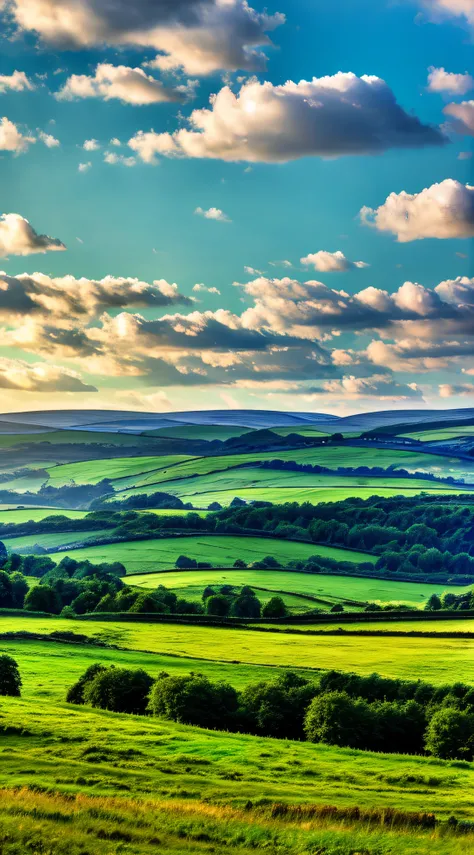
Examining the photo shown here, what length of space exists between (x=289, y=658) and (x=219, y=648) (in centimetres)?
1008

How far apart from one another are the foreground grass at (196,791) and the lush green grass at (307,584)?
101018 mm

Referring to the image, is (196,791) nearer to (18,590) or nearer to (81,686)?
(81,686)

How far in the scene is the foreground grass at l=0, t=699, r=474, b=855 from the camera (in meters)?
33.4

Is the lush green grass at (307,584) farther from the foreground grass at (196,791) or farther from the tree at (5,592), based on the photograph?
the foreground grass at (196,791)

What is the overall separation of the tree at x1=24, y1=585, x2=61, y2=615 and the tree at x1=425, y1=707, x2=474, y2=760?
89426 mm

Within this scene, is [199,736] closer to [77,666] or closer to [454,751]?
[454,751]

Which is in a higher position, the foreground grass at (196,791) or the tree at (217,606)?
the foreground grass at (196,791)

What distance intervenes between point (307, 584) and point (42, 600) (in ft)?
169

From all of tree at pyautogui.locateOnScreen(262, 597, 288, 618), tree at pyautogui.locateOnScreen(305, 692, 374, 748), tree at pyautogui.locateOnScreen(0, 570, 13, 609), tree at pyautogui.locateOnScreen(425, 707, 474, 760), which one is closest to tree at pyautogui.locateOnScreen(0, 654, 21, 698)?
tree at pyautogui.locateOnScreen(305, 692, 374, 748)

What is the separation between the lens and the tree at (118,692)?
7331cm

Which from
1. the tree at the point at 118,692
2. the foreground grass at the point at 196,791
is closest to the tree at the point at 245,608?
the tree at the point at 118,692

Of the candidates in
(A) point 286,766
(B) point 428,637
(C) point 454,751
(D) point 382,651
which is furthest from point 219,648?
(A) point 286,766

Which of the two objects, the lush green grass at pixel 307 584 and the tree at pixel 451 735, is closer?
the tree at pixel 451 735

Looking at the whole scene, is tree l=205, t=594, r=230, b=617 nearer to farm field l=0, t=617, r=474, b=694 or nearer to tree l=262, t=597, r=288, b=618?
tree l=262, t=597, r=288, b=618
